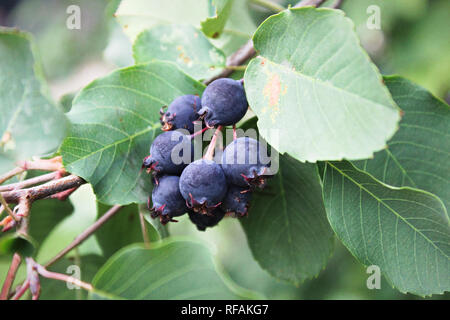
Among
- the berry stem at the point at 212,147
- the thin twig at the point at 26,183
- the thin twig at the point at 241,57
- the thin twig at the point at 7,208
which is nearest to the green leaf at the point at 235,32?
the thin twig at the point at 241,57

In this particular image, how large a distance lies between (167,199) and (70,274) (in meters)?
0.61

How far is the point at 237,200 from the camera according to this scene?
78 centimetres

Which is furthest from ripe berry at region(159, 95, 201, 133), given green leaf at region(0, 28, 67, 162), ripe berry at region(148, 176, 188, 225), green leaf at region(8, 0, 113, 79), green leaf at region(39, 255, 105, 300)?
green leaf at region(8, 0, 113, 79)

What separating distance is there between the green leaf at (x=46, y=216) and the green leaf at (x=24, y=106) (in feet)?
1.95

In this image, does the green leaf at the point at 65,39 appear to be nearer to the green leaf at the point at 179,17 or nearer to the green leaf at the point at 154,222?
the green leaf at the point at 179,17

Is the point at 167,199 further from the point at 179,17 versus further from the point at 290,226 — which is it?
the point at 179,17

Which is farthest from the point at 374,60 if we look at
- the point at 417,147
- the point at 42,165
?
the point at 42,165

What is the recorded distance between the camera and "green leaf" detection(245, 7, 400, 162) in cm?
62

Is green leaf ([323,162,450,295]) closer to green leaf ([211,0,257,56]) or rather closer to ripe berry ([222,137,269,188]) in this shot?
ripe berry ([222,137,269,188])

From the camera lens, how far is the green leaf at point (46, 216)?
1232mm

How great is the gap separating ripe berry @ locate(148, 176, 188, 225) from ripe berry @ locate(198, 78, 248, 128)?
13 cm

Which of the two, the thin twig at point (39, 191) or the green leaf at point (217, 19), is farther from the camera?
the green leaf at point (217, 19)

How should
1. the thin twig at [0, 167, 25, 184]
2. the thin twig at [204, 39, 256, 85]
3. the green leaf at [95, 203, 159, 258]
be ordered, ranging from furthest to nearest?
the green leaf at [95, 203, 159, 258] → the thin twig at [204, 39, 256, 85] → the thin twig at [0, 167, 25, 184]
